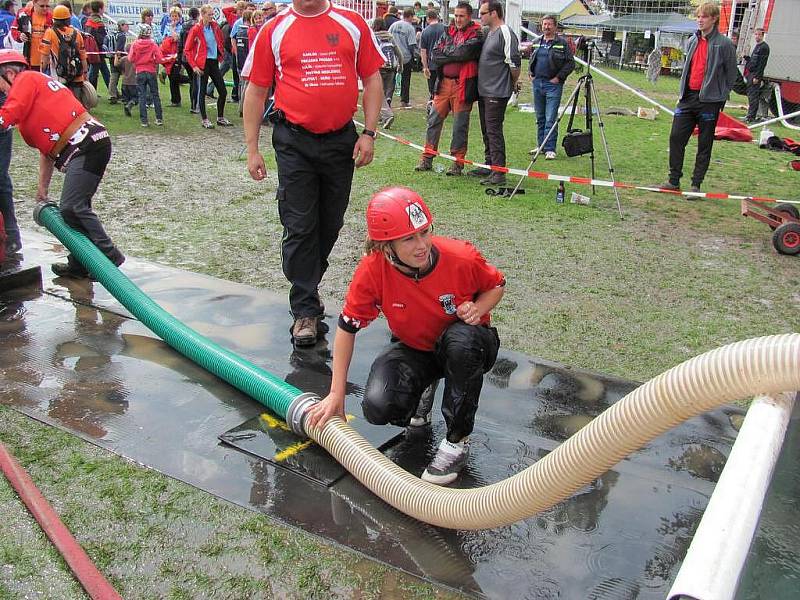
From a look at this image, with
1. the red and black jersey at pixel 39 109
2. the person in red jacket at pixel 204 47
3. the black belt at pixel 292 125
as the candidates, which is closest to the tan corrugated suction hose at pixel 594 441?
the black belt at pixel 292 125

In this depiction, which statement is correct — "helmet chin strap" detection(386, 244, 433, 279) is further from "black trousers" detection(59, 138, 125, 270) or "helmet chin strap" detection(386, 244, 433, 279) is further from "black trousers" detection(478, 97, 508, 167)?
"black trousers" detection(478, 97, 508, 167)

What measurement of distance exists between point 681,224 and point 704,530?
683 centimetres

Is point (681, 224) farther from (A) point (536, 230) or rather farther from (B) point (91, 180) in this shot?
(B) point (91, 180)

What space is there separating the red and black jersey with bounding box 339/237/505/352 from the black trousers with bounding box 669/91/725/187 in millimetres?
6572

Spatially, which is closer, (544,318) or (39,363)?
(39,363)

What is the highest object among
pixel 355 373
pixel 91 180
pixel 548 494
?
pixel 91 180

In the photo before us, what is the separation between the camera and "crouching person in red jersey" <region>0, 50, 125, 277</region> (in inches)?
190

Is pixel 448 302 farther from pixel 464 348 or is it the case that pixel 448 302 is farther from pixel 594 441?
pixel 594 441

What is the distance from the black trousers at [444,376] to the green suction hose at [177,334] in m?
0.47

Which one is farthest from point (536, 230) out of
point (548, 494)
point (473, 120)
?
point (473, 120)

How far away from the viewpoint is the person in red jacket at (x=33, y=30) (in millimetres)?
10844

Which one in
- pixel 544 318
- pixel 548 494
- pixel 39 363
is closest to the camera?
pixel 548 494

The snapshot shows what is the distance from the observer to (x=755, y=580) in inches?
76.6

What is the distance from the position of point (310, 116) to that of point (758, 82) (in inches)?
623
